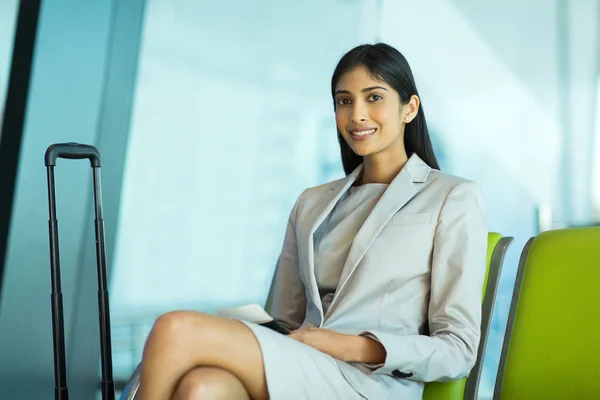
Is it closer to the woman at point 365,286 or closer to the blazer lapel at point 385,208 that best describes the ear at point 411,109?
the woman at point 365,286

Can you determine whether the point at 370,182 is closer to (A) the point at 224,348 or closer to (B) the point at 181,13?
(A) the point at 224,348

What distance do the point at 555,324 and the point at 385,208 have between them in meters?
0.49

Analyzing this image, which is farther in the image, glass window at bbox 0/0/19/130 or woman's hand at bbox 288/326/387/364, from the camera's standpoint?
glass window at bbox 0/0/19/130

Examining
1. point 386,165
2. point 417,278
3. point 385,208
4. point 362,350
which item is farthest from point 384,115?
point 362,350

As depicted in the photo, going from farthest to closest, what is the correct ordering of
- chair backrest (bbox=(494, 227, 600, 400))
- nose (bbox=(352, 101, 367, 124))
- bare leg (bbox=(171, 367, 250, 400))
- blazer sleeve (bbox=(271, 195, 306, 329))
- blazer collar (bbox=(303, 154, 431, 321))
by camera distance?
blazer sleeve (bbox=(271, 195, 306, 329)) → nose (bbox=(352, 101, 367, 124)) → blazer collar (bbox=(303, 154, 431, 321)) → chair backrest (bbox=(494, 227, 600, 400)) → bare leg (bbox=(171, 367, 250, 400))

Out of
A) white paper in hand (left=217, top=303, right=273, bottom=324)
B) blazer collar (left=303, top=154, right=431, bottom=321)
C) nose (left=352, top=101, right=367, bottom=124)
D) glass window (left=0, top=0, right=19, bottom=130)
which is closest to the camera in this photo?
white paper in hand (left=217, top=303, right=273, bottom=324)

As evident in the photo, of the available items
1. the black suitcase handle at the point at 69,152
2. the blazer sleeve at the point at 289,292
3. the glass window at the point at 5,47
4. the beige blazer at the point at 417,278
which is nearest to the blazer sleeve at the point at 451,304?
the beige blazer at the point at 417,278

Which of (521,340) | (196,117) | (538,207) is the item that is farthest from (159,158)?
(521,340)

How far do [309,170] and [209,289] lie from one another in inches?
32.5

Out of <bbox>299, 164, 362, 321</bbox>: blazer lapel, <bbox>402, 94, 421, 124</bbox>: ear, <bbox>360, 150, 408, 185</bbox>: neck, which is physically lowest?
<bbox>299, 164, 362, 321</bbox>: blazer lapel

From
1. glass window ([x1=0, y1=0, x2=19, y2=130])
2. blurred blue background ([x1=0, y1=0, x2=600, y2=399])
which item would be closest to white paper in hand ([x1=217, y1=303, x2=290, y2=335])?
blurred blue background ([x1=0, y1=0, x2=600, y2=399])

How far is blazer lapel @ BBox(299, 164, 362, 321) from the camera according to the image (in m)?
1.78

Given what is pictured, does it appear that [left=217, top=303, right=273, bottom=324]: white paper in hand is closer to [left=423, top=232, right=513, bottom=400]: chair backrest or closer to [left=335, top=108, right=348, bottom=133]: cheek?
[left=423, top=232, right=513, bottom=400]: chair backrest

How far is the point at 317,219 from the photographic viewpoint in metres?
1.90
